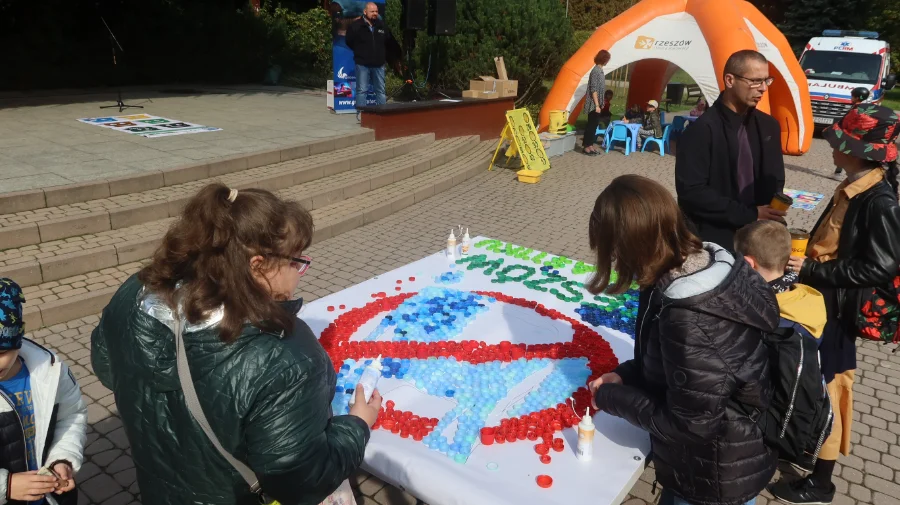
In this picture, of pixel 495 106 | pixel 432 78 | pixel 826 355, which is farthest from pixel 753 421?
pixel 432 78

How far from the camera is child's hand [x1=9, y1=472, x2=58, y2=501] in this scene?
1895 mm

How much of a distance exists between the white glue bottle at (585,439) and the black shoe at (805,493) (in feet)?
5.06

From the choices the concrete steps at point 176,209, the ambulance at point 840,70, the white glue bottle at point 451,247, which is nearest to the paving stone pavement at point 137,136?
the concrete steps at point 176,209

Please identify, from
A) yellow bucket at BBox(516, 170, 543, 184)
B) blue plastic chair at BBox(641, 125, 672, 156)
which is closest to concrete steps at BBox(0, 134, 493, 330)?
yellow bucket at BBox(516, 170, 543, 184)

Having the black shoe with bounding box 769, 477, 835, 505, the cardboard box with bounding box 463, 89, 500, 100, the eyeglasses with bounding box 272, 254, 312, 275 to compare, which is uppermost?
the cardboard box with bounding box 463, 89, 500, 100

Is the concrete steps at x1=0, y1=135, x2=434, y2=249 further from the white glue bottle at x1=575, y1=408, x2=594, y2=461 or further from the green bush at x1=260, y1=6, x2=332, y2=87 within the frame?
the green bush at x1=260, y1=6, x2=332, y2=87

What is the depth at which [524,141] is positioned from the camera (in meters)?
10.2

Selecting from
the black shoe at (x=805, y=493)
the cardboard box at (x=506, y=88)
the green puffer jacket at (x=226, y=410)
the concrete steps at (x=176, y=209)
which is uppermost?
the cardboard box at (x=506, y=88)

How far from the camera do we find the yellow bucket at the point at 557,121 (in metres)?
11.9

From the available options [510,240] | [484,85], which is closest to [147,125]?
[484,85]

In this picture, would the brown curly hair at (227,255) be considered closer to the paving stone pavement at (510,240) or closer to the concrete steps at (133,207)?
the paving stone pavement at (510,240)

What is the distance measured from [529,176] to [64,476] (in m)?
8.51

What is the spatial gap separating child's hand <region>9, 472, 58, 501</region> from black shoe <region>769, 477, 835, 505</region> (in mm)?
3292

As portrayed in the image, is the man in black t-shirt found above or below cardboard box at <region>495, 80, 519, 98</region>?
above
